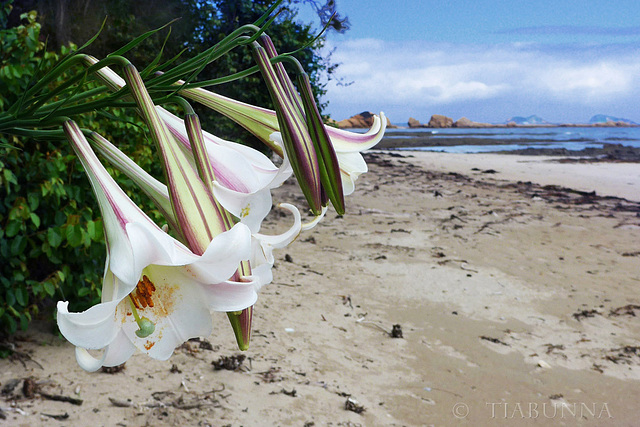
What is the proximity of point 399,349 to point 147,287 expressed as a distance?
2840 mm

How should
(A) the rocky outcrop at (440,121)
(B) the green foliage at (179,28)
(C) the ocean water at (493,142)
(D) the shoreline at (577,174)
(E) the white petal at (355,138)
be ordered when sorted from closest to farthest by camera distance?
(E) the white petal at (355,138) < (B) the green foliage at (179,28) < (D) the shoreline at (577,174) < (C) the ocean water at (493,142) < (A) the rocky outcrop at (440,121)

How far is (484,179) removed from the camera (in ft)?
38.9

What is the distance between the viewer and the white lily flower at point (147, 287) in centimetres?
53

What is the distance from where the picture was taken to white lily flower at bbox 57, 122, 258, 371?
53 cm

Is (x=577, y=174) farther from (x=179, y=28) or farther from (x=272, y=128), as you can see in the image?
(x=272, y=128)

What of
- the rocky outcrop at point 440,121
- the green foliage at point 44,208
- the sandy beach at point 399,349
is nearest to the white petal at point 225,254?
the green foliage at point 44,208

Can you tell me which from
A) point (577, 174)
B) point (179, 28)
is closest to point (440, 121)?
point (577, 174)

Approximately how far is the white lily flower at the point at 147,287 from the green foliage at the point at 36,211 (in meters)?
1.90

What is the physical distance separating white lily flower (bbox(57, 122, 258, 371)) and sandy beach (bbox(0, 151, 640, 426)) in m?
1.87

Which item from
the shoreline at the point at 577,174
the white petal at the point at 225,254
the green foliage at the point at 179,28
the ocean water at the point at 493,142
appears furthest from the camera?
the ocean water at the point at 493,142

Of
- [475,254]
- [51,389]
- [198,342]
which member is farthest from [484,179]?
[51,389]

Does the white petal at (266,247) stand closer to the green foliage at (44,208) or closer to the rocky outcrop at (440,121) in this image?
the green foliage at (44,208)

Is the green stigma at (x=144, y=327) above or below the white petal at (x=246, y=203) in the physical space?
below

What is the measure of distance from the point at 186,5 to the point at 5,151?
4.01m
